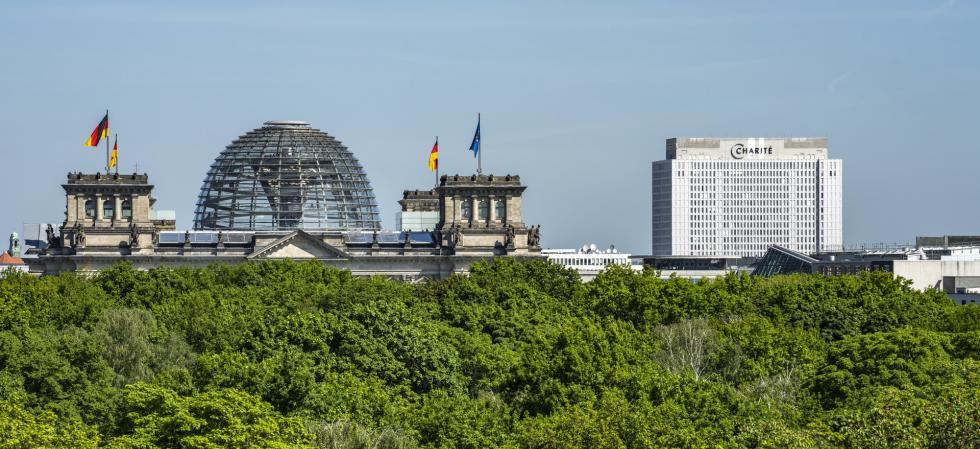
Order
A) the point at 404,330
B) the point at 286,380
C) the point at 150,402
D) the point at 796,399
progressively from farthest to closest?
the point at 404,330, the point at 796,399, the point at 286,380, the point at 150,402

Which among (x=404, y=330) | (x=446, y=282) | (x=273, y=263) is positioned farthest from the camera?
(x=273, y=263)

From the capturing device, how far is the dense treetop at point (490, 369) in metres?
82.2

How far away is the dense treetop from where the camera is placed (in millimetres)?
82250

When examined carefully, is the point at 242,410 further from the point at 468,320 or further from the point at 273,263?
the point at 273,263

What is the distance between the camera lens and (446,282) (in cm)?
16688

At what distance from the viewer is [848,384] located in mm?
101938

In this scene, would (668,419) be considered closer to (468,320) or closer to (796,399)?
(796,399)

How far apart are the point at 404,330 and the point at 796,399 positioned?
17986mm

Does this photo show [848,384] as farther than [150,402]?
Yes

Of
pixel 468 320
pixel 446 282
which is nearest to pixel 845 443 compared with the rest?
pixel 468 320

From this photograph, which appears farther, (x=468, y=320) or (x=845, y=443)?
(x=468, y=320)

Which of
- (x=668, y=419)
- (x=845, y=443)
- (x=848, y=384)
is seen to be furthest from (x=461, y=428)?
(x=848, y=384)

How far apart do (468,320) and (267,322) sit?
24.9m

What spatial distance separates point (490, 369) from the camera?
110938 mm
